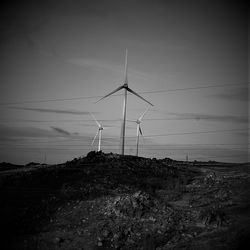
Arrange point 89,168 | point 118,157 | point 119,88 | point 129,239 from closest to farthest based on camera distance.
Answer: point 129,239, point 89,168, point 118,157, point 119,88

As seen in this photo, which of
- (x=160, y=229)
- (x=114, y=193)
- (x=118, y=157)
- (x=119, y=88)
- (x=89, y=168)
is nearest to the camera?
(x=160, y=229)

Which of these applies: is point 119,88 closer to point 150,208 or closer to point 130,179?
point 130,179

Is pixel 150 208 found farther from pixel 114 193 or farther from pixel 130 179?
pixel 130 179

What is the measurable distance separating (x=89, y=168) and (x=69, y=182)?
21.0 feet

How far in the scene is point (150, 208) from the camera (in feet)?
93.1

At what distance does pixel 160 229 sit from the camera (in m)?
24.4

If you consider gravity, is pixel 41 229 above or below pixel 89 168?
below

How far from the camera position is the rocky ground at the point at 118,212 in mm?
22406

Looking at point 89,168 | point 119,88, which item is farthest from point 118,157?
point 119,88

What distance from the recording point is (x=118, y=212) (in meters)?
27.2

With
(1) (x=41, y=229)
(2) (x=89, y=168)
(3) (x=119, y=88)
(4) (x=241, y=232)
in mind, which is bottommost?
(1) (x=41, y=229)

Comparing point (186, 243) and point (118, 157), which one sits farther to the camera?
point (118, 157)

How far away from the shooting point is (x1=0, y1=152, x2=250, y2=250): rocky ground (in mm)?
22406

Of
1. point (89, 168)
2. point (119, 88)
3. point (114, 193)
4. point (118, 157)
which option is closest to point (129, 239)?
point (114, 193)
